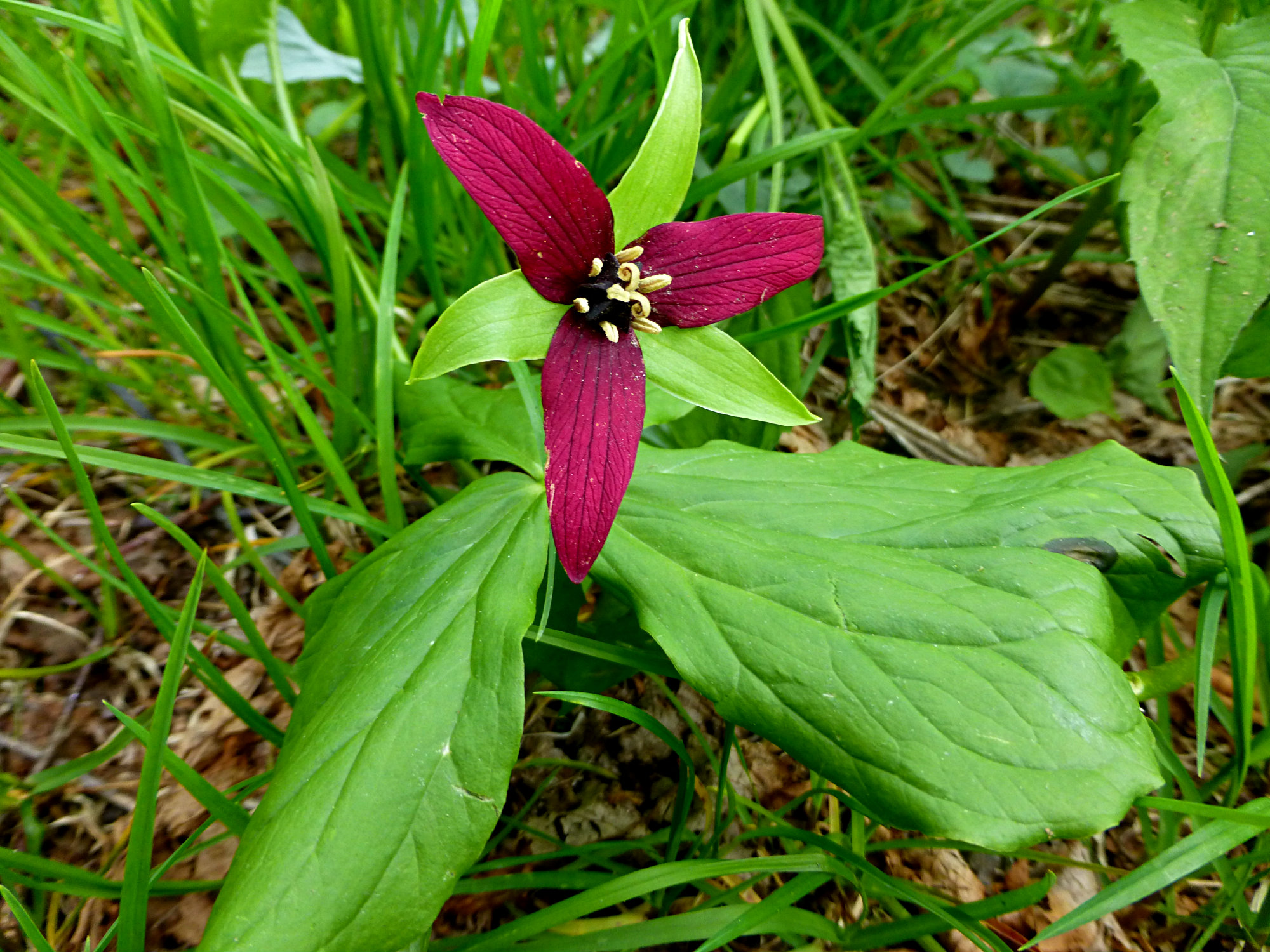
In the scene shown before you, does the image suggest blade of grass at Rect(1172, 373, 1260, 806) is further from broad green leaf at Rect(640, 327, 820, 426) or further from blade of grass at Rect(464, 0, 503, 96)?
blade of grass at Rect(464, 0, 503, 96)

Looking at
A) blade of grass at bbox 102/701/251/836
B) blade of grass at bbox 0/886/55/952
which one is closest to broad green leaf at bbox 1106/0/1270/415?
blade of grass at bbox 102/701/251/836

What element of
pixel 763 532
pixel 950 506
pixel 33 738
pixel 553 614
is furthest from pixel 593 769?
pixel 33 738

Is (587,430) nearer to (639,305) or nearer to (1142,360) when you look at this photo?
(639,305)

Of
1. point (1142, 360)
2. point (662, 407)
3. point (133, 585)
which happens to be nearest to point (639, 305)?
point (662, 407)

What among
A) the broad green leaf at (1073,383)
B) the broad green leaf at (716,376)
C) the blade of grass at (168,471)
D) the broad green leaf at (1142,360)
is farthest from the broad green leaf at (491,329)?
the broad green leaf at (1142,360)

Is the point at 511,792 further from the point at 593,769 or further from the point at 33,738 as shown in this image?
the point at 33,738

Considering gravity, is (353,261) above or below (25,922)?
above
